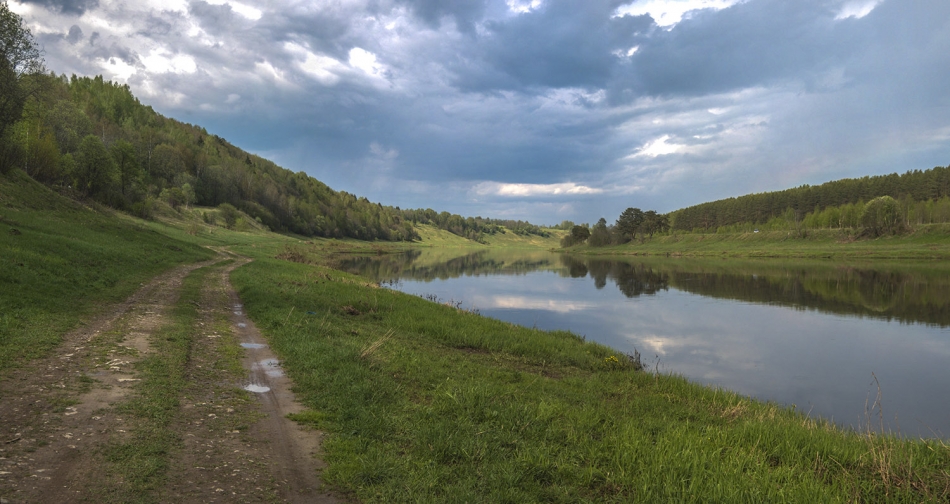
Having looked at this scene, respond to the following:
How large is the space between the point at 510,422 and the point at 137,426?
569cm

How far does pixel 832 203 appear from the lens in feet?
455

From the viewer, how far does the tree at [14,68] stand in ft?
120

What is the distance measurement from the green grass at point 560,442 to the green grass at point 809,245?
302 ft

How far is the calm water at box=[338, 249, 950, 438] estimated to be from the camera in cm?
1477

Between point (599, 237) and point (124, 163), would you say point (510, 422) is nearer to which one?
point (124, 163)

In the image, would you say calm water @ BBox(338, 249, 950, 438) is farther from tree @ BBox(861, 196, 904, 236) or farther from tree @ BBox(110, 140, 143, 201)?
tree @ BBox(861, 196, 904, 236)

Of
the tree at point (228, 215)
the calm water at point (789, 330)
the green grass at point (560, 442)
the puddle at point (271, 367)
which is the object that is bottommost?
the calm water at point (789, 330)

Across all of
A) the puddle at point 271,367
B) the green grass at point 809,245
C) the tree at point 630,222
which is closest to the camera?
the puddle at point 271,367

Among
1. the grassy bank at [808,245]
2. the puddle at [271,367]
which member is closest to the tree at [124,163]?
the puddle at [271,367]

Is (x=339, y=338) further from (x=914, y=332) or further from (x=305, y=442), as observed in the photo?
(x=914, y=332)

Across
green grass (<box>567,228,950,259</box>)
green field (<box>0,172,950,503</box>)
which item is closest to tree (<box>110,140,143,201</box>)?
green field (<box>0,172,950,503</box>)

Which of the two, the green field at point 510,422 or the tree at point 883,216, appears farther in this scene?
the tree at point 883,216

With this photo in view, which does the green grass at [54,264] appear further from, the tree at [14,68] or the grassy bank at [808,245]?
the grassy bank at [808,245]

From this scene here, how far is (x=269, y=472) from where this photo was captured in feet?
19.0
